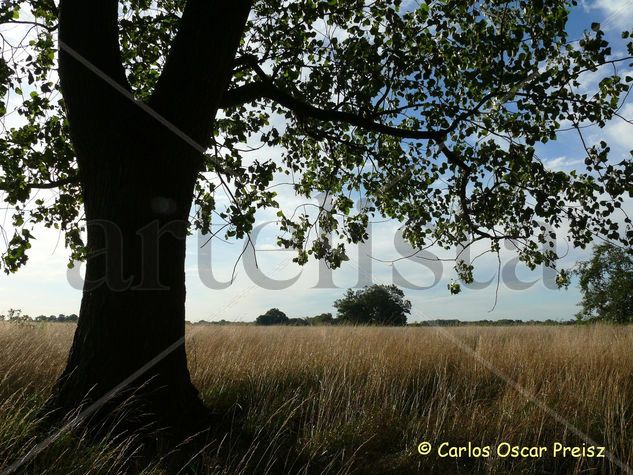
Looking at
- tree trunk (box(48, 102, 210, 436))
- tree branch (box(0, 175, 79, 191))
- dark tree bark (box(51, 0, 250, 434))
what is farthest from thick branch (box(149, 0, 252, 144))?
tree branch (box(0, 175, 79, 191))

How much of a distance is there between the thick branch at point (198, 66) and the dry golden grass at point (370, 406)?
106 inches

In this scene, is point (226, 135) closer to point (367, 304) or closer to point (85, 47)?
point (85, 47)

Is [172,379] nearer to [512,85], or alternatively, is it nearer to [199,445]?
[199,445]

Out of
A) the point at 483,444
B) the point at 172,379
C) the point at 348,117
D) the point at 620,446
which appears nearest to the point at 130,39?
the point at 348,117

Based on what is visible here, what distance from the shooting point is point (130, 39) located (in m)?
7.28

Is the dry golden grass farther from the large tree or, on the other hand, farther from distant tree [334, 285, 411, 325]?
distant tree [334, 285, 411, 325]

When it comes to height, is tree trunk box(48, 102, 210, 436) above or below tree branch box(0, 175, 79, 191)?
below

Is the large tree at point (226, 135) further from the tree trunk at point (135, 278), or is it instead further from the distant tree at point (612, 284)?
the distant tree at point (612, 284)

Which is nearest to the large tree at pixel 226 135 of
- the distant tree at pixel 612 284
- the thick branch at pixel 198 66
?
the thick branch at pixel 198 66

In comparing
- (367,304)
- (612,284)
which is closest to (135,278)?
(612,284)

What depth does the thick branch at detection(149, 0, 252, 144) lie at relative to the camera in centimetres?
463

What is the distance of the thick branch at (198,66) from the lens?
4.63 meters

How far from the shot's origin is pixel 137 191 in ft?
14.7

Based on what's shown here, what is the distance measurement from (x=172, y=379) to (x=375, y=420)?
6.09 feet
